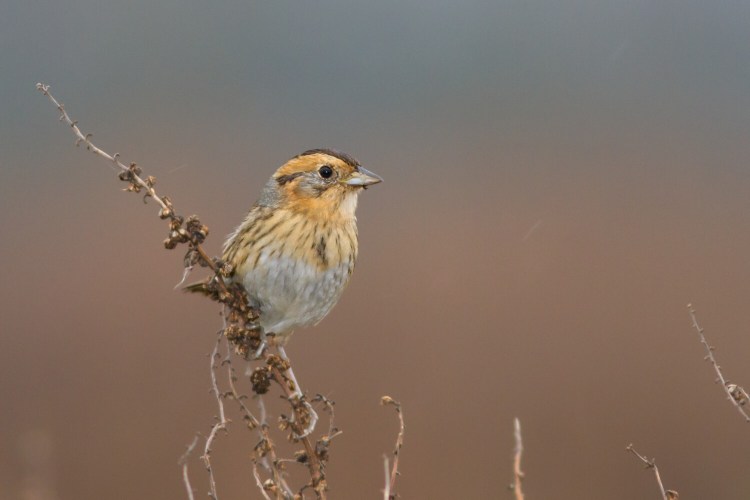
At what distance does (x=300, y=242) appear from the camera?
11.1 ft

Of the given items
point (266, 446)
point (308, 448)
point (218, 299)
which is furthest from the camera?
point (218, 299)

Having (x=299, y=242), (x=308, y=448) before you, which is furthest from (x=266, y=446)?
(x=299, y=242)

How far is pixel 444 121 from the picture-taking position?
9.84 m

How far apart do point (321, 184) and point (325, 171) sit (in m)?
0.04

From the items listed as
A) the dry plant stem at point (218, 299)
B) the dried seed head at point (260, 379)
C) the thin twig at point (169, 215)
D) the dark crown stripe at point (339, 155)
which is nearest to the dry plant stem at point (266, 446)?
the dry plant stem at point (218, 299)

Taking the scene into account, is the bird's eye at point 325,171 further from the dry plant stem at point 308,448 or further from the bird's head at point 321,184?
the dry plant stem at point 308,448

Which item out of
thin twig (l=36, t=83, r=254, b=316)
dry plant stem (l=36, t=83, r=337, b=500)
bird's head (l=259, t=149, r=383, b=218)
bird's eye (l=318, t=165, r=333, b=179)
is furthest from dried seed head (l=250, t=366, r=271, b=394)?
bird's eye (l=318, t=165, r=333, b=179)

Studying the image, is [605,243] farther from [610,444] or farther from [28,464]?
[28,464]

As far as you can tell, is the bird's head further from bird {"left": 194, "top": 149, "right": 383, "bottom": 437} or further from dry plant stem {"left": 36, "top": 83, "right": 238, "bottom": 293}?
dry plant stem {"left": 36, "top": 83, "right": 238, "bottom": 293}

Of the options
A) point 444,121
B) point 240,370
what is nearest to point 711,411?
point 240,370

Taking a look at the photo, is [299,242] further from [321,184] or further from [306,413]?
[306,413]

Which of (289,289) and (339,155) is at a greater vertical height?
(339,155)

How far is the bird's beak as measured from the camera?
341 cm

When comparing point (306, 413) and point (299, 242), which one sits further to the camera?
point (299, 242)
